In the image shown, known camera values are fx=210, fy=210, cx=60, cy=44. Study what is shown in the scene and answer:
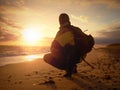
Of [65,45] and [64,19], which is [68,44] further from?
[64,19]

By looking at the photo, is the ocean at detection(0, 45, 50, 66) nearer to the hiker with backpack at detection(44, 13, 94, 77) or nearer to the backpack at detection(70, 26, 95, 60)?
the hiker with backpack at detection(44, 13, 94, 77)

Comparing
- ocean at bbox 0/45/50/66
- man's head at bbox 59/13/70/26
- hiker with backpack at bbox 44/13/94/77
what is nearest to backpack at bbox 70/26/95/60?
hiker with backpack at bbox 44/13/94/77

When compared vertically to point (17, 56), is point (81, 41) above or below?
above

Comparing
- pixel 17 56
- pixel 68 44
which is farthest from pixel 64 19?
pixel 17 56

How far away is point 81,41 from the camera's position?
21.4ft

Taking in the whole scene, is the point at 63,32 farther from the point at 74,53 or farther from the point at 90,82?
the point at 90,82

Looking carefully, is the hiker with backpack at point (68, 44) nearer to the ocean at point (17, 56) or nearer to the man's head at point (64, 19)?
the man's head at point (64, 19)

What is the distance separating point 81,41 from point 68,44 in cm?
43

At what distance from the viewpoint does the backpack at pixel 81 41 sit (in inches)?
253

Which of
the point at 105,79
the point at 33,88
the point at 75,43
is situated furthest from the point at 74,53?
the point at 33,88

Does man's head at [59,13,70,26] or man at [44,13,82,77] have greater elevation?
man's head at [59,13,70,26]

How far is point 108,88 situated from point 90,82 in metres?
0.86

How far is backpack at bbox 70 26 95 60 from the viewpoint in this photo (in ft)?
21.1

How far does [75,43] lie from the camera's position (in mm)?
6434
